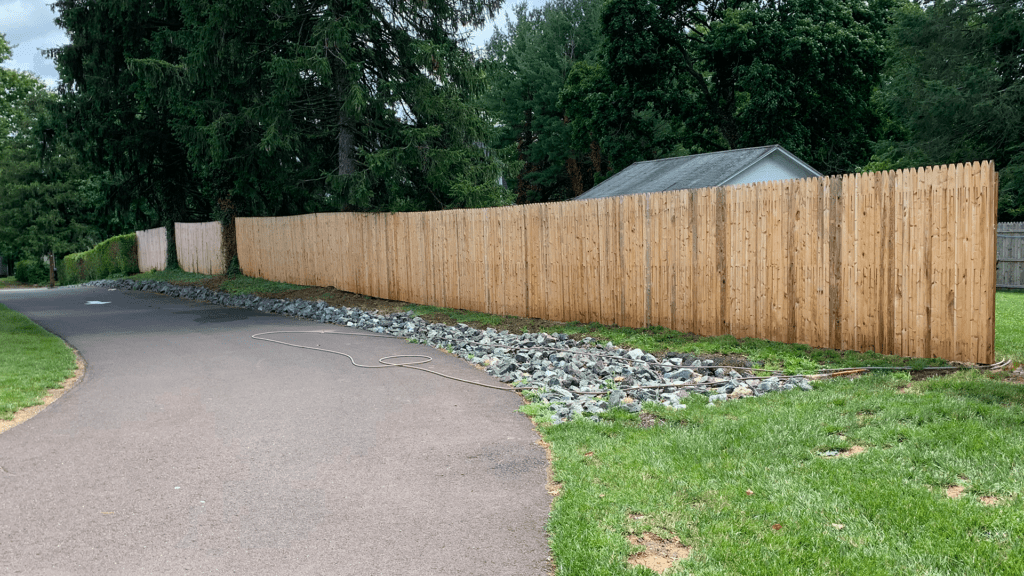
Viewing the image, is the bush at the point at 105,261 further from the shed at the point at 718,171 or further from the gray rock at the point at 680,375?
the gray rock at the point at 680,375

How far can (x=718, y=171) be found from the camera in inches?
765

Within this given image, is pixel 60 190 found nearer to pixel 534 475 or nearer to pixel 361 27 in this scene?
pixel 361 27

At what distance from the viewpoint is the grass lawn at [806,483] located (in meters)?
3.44

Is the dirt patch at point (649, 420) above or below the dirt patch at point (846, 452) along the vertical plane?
below

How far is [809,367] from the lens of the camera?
770 centimetres

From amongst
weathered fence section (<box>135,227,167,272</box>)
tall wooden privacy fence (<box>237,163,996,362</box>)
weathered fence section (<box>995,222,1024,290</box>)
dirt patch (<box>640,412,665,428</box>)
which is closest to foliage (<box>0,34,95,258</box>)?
weathered fence section (<box>135,227,167,272</box>)

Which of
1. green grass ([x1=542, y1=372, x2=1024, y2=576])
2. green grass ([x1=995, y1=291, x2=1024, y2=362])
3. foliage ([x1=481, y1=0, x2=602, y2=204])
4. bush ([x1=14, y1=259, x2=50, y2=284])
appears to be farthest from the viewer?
bush ([x1=14, y1=259, x2=50, y2=284])

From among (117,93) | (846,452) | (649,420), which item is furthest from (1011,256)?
(117,93)

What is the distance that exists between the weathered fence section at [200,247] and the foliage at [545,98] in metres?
17.8

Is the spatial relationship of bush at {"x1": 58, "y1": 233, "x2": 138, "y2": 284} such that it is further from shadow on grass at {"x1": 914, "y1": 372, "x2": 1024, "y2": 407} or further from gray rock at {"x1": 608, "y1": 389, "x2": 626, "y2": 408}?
shadow on grass at {"x1": 914, "y1": 372, "x2": 1024, "y2": 407}

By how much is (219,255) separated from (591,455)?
2212 centimetres

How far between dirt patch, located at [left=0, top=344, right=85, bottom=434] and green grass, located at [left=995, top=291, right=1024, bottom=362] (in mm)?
9729

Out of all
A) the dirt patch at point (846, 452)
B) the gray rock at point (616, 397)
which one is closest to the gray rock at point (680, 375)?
the gray rock at point (616, 397)

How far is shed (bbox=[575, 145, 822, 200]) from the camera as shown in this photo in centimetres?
1905
